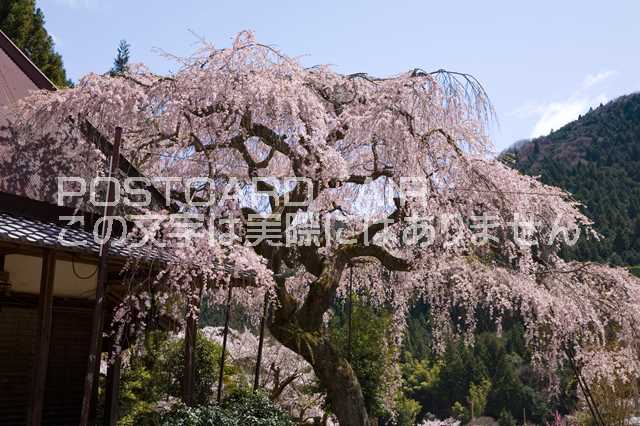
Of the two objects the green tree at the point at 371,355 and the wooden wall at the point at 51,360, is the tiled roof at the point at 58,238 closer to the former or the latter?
the wooden wall at the point at 51,360

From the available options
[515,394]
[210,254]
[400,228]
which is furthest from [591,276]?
[515,394]

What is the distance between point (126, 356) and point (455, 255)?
5.70 meters

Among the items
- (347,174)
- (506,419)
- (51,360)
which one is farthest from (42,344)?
(506,419)

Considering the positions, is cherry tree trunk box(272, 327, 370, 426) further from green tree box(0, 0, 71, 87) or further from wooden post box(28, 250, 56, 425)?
green tree box(0, 0, 71, 87)

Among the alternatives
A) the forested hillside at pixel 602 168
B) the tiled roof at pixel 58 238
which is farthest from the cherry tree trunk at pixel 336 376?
the forested hillside at pixel 602 168

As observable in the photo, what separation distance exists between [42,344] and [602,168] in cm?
4976

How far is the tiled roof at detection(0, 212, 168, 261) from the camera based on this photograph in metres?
4.80

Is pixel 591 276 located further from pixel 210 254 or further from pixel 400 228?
pixel 210 254

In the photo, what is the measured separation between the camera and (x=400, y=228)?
8445 mm

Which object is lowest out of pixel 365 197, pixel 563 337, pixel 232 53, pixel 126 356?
pixel 126 356

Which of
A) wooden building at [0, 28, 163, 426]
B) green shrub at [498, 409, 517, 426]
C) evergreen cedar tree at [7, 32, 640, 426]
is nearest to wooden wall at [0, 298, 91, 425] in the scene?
wooden building at [0, 28, 163, 426]

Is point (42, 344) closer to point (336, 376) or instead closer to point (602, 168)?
point (336, 376)

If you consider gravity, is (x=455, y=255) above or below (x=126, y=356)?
above

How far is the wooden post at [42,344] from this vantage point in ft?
16.4
